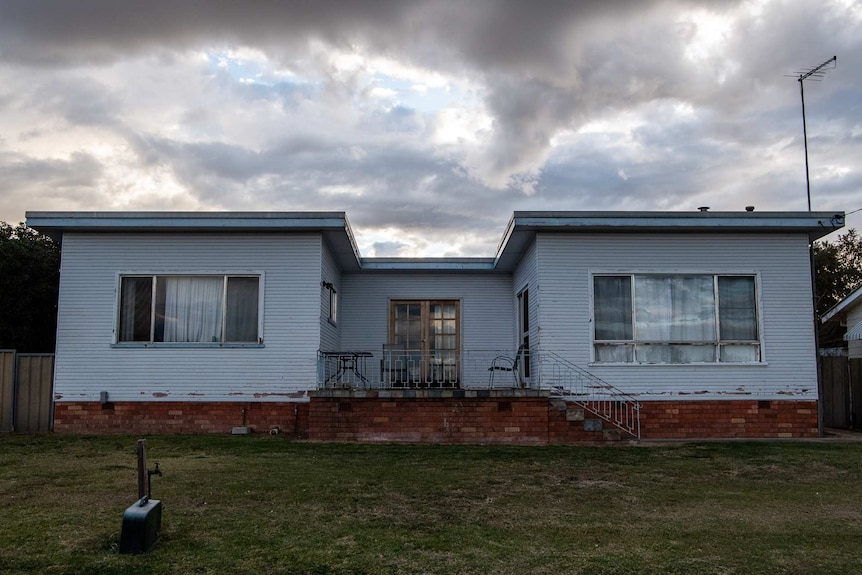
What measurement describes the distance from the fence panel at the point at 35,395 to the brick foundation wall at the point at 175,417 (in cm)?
28

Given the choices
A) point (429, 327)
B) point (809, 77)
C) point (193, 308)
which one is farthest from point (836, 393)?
point (193, 308)

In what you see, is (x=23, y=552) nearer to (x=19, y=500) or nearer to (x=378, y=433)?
(x=19, y=500)

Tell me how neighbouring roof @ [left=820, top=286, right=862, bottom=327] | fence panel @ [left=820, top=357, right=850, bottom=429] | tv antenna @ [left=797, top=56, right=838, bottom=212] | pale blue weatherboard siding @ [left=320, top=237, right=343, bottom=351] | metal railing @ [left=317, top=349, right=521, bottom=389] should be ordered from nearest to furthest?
pale blue weatherboard siding @ [left=320, top=237, right=343, bottom=351]
fence panel @ [left=820, top=357, right=850, bottom=429]
metal railing @ [left=317, top=349, right=521, bottom=389]
tv antenna @ [left=797, top=56, right=838, bottom=212]
neighbouring roof @ [left=820, top=286, right=862, bottom=327]

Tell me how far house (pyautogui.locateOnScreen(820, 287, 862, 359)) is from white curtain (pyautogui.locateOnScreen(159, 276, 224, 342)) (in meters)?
14.7

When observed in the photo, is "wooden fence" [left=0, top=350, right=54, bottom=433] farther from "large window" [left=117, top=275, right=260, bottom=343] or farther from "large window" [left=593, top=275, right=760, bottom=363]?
"large window" [left=593, top=275, right=760, bottom=363]

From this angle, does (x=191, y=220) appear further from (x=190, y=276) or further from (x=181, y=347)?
(x=181, y=347)

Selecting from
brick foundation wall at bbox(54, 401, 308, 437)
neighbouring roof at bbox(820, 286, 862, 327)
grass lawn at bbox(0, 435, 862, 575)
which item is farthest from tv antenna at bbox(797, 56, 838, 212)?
brick foundation wall at bbox(54, 401, 308, 437)

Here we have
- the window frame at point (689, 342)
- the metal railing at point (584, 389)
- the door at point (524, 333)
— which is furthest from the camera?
the door at point (524, 333)

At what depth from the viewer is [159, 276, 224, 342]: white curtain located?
11.6 metres

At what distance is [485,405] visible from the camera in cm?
1049

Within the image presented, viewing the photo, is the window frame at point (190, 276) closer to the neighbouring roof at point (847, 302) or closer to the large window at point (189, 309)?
the large window at point (189, 309)

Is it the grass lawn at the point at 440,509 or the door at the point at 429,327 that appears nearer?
the grass lawn at the point at 440,509

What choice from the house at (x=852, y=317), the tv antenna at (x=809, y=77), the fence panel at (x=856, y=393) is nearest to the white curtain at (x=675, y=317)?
the fence panel at (x=856, y=393)

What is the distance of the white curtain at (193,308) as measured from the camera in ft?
38.0
